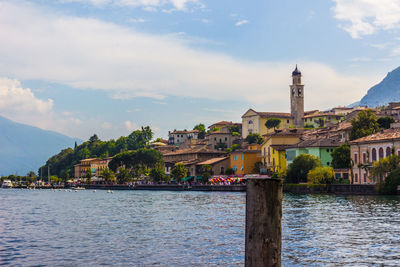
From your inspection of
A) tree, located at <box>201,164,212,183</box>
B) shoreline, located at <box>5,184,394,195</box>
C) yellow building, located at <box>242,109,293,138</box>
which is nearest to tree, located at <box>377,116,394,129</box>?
shoreline, located at <box>5,184,394,195</box>

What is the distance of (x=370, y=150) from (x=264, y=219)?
199ft

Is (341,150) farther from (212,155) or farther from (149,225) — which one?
(212,155)

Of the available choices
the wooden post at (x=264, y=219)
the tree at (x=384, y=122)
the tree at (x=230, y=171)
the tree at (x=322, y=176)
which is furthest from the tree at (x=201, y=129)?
the wooden post at (x=264, y=219)

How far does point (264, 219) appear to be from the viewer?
7719mm

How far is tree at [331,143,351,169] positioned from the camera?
7136 centimetres

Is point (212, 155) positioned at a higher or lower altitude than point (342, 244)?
higher

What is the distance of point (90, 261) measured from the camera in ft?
67.5

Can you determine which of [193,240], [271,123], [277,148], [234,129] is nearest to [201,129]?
[234,129]

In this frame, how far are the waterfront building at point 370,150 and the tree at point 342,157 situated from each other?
79.0 inches

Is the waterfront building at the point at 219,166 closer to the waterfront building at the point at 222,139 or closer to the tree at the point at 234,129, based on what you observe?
the waterfront building at the point at 222,139

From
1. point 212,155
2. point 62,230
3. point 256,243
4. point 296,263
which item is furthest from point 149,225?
point 212,155

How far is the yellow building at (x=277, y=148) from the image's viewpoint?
299 feet

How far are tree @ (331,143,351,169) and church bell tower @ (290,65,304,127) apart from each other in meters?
76.4

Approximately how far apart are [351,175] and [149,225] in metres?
41.0
